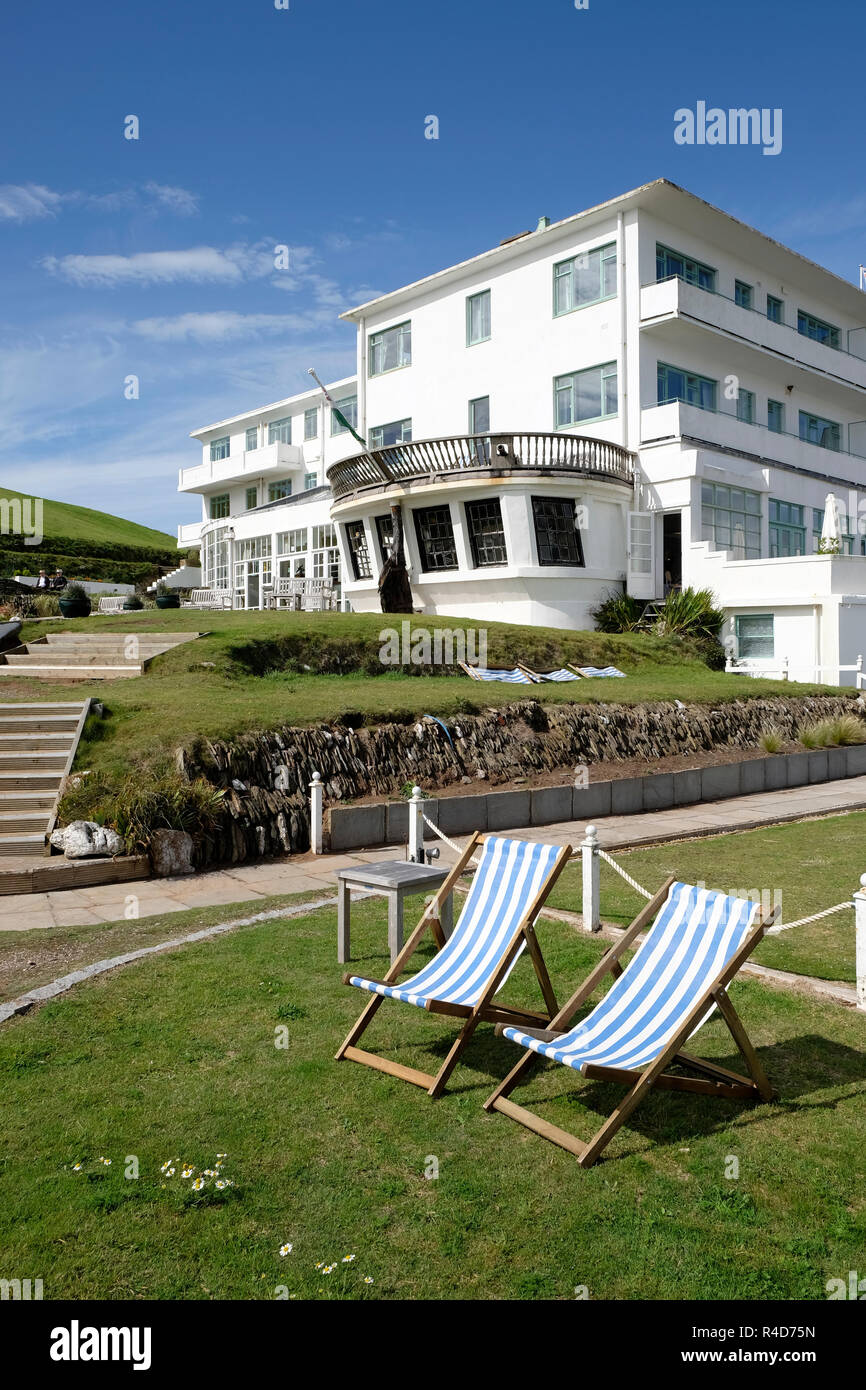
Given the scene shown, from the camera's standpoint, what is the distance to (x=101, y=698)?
526 inches

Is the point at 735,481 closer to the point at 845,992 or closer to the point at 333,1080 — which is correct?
the point at 845,992

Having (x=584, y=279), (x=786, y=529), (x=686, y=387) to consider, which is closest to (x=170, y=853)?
(x=686, y=387)

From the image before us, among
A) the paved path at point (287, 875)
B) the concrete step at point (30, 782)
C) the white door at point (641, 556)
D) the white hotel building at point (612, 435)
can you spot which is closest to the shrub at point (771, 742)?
the paved path at point (287, 875)

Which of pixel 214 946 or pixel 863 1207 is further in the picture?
pixel 214 946

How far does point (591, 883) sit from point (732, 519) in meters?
24.5

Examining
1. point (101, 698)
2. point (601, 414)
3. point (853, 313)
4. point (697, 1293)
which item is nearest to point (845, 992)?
point (697, 1293)

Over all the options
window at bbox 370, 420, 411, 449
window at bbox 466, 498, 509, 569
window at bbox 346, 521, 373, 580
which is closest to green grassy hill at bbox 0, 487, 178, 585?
window at bbox 370, 420, 411, 449

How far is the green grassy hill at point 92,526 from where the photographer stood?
70.1 m

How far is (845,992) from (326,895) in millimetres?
4673

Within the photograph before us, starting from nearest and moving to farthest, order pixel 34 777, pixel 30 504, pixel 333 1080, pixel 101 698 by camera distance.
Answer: pixel 333 1080
pixel 34 777
pixel 101 698
pixel 30 504

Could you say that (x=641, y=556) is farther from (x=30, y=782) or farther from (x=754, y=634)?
(x=30, y=782)

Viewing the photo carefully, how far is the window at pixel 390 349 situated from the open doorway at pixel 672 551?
40.1ft

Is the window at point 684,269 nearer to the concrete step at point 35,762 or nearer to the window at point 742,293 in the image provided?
the window at point 742,293
